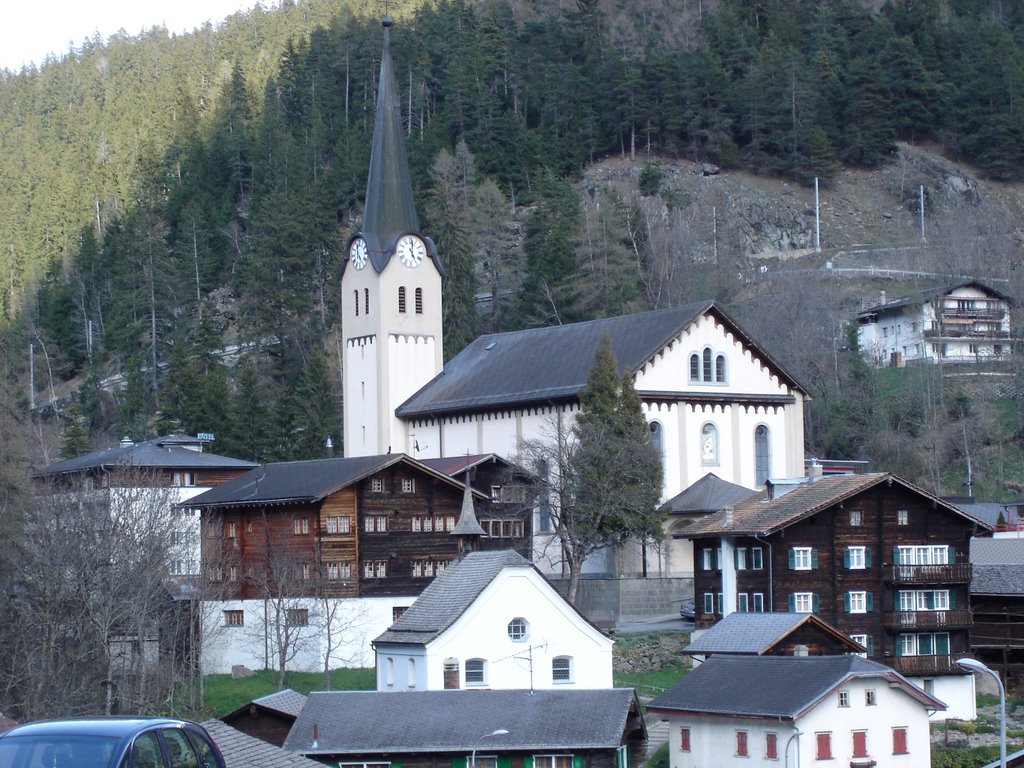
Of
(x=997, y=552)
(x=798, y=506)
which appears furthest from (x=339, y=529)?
(x=997, y=552)

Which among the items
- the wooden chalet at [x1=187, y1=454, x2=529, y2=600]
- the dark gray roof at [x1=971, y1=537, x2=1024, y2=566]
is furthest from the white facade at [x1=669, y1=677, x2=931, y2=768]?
the wooden chalet at [x1=187, y1=454, x2=529, y2=600]

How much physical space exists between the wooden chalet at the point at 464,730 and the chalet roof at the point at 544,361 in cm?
2248

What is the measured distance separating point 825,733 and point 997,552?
1677 cm

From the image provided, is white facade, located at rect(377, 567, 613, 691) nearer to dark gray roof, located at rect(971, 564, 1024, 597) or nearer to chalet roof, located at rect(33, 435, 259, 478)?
dark gray roof, located at rect(971, 564, 1024, 597)

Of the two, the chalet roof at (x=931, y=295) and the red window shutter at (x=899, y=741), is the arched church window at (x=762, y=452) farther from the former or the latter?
the chalet roof at (x=931, y=295)

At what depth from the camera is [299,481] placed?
190 feet

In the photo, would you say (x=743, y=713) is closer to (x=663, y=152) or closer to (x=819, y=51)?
(x=663, y=152)

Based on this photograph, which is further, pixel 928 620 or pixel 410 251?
pixel 410 251

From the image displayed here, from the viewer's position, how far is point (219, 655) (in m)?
56.1

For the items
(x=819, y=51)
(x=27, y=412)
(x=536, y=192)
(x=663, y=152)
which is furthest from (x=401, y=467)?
(x=819, y=51)

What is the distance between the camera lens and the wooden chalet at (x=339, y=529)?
184 feet

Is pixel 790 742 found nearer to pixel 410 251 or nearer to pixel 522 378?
pixel 522 378

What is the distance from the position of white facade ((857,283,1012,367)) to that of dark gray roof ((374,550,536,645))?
49320mm

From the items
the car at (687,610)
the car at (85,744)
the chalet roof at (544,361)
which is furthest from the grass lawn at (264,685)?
the car at (85,744)
